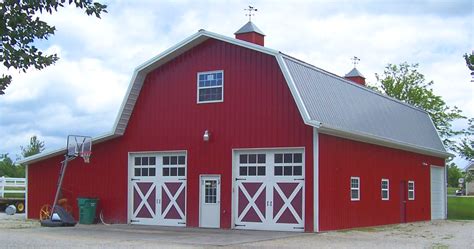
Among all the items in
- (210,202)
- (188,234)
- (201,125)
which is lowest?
(188,234)

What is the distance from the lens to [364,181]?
77.0 ft

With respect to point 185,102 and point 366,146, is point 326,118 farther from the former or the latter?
point 185,102

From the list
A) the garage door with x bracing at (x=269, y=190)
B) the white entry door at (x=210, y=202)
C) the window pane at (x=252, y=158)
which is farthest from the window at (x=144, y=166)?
the window pane at (x=252, y=158)

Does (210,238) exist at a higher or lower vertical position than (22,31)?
lower

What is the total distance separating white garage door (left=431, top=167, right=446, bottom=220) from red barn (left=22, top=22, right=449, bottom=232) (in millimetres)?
6442

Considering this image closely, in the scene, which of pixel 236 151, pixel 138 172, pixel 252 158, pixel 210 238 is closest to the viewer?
pixel 210 238

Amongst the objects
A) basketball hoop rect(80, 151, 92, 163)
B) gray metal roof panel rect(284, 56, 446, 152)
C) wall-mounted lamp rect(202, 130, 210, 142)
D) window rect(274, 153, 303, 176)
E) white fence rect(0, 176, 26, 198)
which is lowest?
white fence rect(0, 176, 26, 198)

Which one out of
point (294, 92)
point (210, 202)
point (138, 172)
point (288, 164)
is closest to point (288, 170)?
point (288, 164)

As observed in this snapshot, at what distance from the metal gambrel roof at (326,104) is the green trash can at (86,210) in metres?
2.29

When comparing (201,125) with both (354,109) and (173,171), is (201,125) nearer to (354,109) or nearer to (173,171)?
(173,171)

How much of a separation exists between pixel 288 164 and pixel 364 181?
13.5 feet

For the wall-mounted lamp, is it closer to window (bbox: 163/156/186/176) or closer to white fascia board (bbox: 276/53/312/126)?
window (bbox: 163/156/186/176)

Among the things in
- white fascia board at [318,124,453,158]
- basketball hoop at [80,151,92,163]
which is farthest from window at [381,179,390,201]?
basketball hoop at [80,151,92,163]

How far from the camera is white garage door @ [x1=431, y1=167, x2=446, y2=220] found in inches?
1266
